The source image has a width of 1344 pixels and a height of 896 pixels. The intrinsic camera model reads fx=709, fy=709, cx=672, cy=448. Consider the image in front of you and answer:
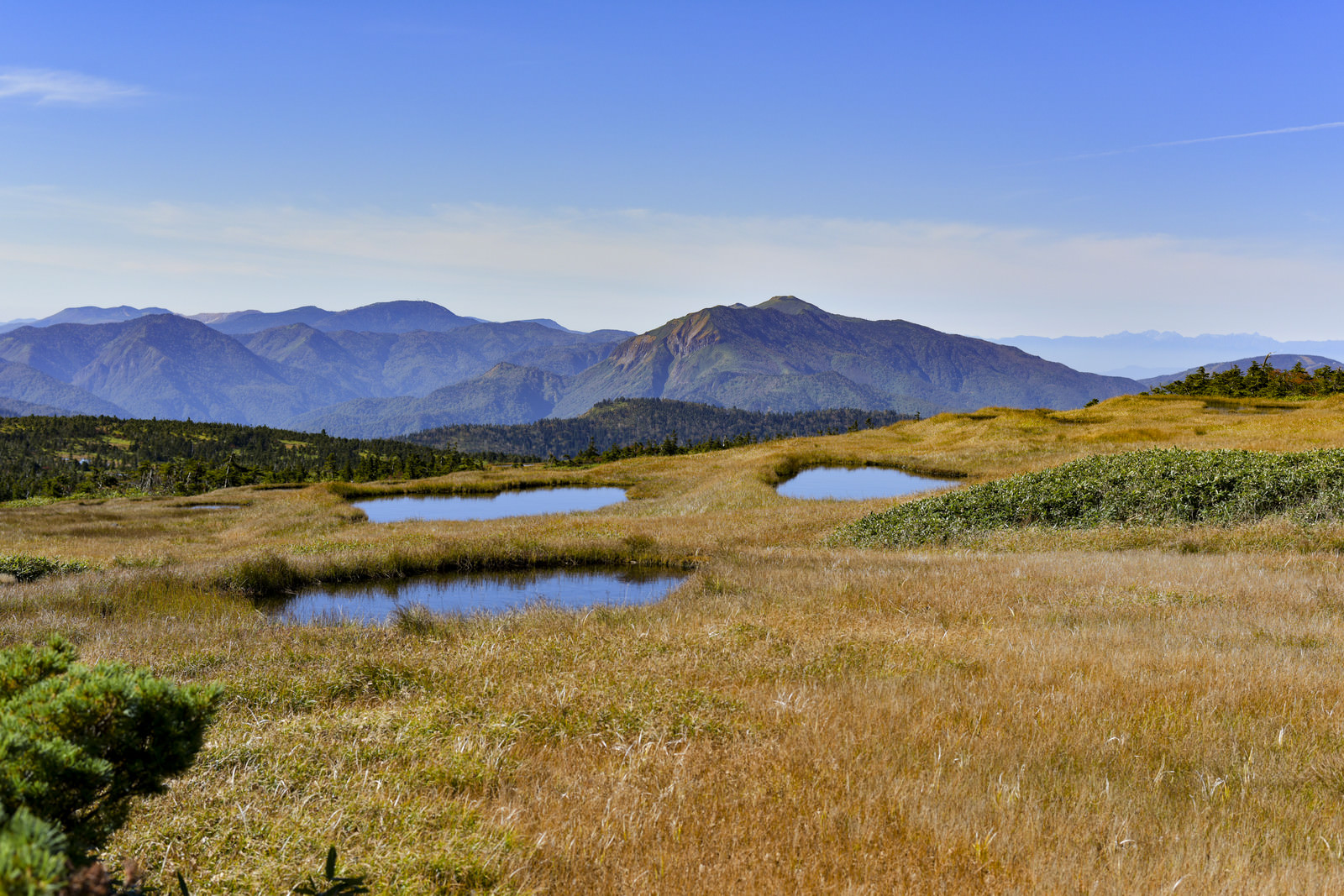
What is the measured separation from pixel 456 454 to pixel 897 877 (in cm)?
10911

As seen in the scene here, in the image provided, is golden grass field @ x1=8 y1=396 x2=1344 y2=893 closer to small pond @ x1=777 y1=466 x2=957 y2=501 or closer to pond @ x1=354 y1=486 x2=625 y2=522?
small pond @ x1=777 y1=466 x2=957 y2=501

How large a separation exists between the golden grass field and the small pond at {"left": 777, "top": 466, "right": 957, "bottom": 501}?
2561cm

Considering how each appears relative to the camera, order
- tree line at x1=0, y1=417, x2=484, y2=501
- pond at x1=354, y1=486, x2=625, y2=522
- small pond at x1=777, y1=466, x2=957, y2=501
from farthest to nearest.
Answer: tree line at x1=0, y1=417, x2=484, y2=501 → pond at x1=354, y1=486, x2=625, y2=522 → small pond at x1=777, y1=466, x2=957, y2=501

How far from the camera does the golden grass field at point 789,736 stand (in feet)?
14.8

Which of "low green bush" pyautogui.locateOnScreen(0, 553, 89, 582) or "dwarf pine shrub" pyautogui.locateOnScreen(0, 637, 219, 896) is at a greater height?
"dwarf pine shrub" pyautogui.locateOnScreen(0, 637, 219, 896)

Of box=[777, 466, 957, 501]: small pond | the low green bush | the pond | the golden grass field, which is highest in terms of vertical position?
the golden grass field

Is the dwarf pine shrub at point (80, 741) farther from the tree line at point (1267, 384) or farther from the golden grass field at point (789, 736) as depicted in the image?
the tree line at point (1267, 384)

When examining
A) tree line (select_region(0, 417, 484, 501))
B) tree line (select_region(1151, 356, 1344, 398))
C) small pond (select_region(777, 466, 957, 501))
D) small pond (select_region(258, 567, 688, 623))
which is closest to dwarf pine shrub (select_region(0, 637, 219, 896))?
small pond (select_region(258, 567, 688, 623))

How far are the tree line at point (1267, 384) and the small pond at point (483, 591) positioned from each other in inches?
2935

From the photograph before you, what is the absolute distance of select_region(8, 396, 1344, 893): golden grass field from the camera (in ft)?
14.8

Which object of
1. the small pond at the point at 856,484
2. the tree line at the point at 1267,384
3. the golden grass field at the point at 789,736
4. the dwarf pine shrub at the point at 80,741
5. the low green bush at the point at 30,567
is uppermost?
the tree line at the point at 1267,384

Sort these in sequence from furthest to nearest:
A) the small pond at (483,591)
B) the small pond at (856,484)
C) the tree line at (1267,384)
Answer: the tree line at (1267,384) < the small pond at (856,484) < the small pond at (483,591)

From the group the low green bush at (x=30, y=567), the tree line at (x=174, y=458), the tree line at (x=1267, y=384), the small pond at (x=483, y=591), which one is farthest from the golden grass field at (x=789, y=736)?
the tree line at (x=1267, y=384)

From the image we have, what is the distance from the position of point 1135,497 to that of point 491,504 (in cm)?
3768
